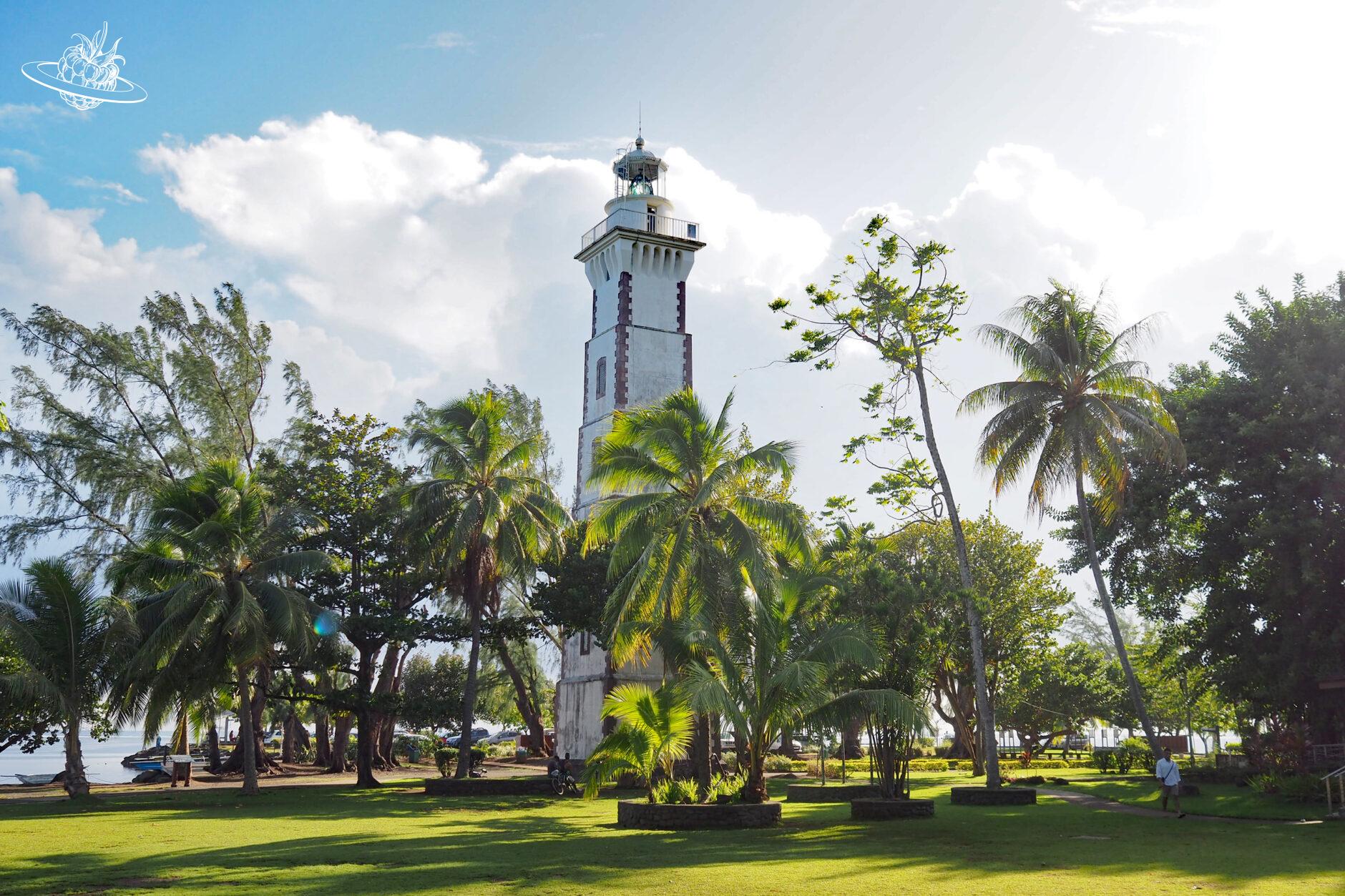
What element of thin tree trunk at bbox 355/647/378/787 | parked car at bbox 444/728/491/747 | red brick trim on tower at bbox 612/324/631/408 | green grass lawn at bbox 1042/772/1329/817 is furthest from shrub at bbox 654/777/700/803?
parked car at bbox 444/728/491/747

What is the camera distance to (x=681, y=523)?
25844 millimetres

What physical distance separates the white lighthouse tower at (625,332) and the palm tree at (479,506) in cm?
809

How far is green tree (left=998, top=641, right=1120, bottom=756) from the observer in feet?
177

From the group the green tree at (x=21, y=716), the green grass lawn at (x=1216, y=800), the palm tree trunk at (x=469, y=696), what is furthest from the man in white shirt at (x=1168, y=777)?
the green tree at (x=21, y=716)

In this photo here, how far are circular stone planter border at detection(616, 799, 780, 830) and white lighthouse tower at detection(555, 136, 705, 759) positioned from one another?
21.2 metres

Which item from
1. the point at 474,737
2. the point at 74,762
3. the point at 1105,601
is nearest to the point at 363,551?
the point at 74,762

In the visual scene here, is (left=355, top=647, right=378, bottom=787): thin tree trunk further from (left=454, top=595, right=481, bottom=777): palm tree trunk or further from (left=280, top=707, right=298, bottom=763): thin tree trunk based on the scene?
(left=280, top=707, right=298, bottom=763): thin tree trunk

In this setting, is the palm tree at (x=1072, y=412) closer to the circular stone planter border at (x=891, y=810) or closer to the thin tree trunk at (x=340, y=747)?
the circular stone planter border at (x=891, y=810)

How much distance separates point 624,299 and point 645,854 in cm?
3233

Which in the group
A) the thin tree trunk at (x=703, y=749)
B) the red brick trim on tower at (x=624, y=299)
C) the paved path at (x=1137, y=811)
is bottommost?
the paved path at (x=1137, y=811)

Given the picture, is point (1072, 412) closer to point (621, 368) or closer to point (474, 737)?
point (621, 368)

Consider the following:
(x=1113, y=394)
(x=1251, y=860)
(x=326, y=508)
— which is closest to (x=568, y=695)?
(x=326, y=508)

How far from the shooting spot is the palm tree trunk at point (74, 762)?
29.0 meters

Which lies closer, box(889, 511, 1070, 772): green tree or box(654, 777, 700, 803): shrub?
box(654, 777, 700, 803): shrub
